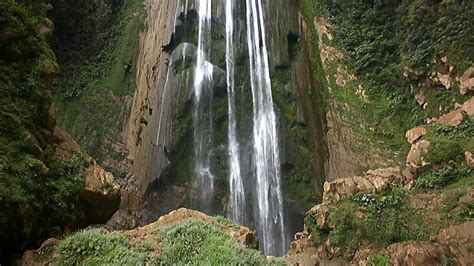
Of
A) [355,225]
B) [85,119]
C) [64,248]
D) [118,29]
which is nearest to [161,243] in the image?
[64,248]

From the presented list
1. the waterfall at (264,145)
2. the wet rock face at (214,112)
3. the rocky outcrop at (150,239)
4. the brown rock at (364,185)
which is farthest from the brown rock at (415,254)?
the wet rock face at (214,112)

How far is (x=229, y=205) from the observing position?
1459 centimetres

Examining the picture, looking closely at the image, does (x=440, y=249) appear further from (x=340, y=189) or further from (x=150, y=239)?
(x=150, y=239)

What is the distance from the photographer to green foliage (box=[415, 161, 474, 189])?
37.6 ft

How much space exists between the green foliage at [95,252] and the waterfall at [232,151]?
8.85m

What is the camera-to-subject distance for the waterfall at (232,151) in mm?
14516

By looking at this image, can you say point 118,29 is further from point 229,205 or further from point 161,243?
point 161,243

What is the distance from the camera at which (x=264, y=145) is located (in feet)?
49.5

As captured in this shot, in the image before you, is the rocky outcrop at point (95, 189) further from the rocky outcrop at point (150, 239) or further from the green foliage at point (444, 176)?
the green foliage at point (444, 176)

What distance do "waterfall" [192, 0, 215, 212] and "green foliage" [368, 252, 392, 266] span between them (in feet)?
20.6

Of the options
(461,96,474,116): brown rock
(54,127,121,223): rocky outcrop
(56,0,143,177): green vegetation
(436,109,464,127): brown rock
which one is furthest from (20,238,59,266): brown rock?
(461,96,474,116): brown rock

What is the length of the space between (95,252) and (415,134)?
445 inches

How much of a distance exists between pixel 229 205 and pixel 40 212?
27.5 ft

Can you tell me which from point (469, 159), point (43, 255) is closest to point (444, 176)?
point (469, 159)
